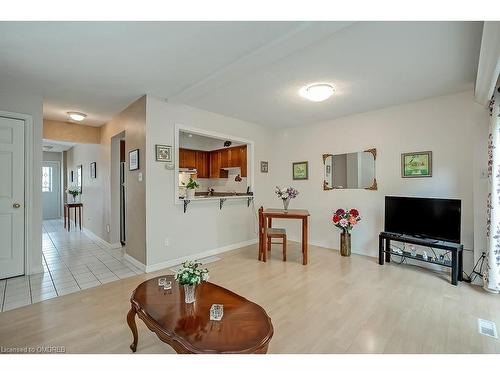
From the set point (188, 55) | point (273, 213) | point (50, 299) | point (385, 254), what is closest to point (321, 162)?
point (273, 213)

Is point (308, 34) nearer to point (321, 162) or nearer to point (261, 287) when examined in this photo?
point (261, 287)

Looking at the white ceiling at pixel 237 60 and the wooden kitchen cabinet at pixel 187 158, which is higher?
the white ceiling at pixel 237 60

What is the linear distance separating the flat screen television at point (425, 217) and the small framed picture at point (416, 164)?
436 mm

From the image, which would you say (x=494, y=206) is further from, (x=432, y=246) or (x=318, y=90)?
(x=318, y=90)

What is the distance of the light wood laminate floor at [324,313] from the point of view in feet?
5.71

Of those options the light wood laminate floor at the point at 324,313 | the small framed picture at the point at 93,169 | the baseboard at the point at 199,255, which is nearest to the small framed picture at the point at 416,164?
the light wood laminate floor at the point at 324,313

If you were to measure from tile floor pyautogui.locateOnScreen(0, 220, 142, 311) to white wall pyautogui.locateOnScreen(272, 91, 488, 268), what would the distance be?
3.26 m

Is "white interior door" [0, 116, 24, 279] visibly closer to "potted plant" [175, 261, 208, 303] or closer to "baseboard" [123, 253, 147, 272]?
"baseboard" [123, 253, 147, 272]

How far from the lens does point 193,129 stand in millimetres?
3736

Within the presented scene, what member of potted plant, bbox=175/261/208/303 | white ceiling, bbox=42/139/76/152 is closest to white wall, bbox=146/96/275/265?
potted plant, bbox=175/261/208/303

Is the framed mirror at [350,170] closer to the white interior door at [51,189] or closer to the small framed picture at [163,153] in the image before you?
the small framed picture at [163,153]

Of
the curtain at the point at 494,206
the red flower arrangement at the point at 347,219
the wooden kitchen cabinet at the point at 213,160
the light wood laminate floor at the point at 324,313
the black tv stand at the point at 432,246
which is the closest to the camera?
the light wood laminate floor at the point at 324,313

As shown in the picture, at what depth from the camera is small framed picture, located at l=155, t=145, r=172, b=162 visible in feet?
10.9
